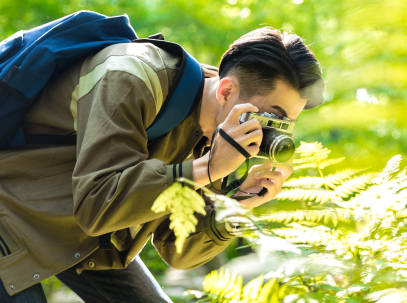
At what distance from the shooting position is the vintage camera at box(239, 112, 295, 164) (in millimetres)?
1158

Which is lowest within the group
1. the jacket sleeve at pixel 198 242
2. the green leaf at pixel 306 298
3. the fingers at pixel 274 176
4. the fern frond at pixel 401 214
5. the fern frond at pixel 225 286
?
the jacket sleeve at pixel 198 242

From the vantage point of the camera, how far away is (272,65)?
1.32 metres

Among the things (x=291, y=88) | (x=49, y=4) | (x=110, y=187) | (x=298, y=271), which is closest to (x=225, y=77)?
(x=291, y=88)

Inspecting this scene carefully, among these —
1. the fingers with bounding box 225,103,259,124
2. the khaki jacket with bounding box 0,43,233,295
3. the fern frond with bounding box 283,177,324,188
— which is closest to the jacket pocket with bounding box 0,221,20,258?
the khaki jacket with bounding box 0,43,233,295

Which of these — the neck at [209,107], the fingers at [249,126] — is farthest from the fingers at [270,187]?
the fingers at [249,126]

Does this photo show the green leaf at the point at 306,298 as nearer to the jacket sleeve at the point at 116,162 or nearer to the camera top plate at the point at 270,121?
the jacket sleeve at the point at 116,162

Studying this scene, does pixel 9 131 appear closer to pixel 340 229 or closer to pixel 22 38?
pixel 22 38

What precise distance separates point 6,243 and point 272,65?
3.47 feet

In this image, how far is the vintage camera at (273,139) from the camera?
1158 mm

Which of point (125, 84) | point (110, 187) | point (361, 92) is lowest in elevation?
point (110, 187)

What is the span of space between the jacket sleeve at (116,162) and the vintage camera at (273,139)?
1.09 ft

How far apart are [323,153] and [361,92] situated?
1.29 ft

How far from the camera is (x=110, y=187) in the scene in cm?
92

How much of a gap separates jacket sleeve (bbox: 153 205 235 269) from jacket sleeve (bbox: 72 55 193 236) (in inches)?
19.7
